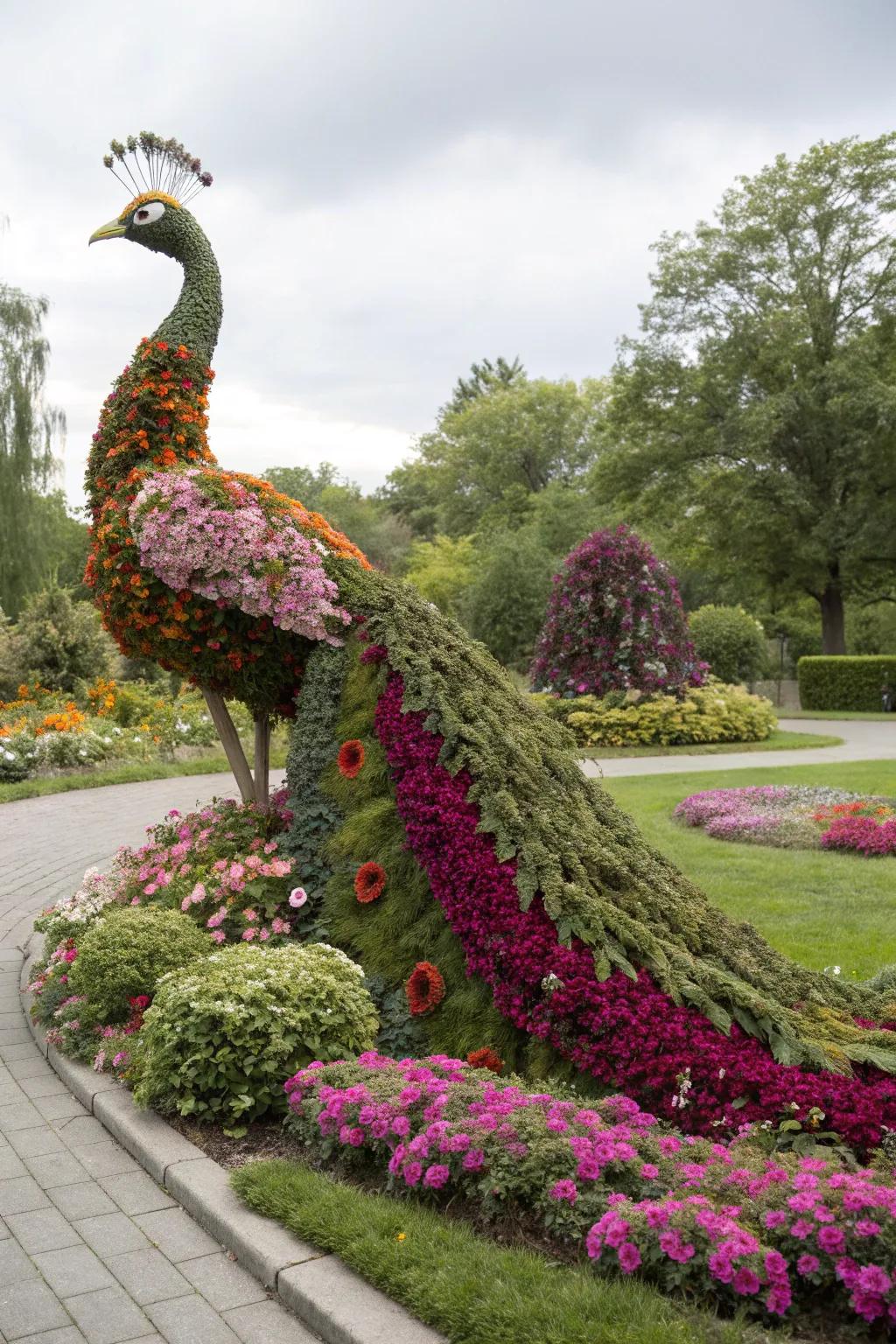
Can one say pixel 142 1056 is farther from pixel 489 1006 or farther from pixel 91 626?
pixel 91 626

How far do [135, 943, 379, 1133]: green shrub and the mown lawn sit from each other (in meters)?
2.79

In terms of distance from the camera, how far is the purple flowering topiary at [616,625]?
1794 centimetres

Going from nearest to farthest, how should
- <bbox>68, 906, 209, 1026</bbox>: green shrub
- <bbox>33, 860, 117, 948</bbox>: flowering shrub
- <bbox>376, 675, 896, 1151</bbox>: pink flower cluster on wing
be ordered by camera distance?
<bbox>376, 675, 896, 1151</bbox>: pink flower cluster on wing, <bbox>68, 906, 209, 1026</bbox>: green shrub, <bbox>33, 860, 117, 948</bbox>: flowering shrub

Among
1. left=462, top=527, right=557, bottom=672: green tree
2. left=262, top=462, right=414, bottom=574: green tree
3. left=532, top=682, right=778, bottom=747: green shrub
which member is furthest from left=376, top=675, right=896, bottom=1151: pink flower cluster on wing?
left=262, top=462, right=414, bottom=574: green tree

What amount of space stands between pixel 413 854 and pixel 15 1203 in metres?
1.89

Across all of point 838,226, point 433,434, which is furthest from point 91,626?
point 433,434

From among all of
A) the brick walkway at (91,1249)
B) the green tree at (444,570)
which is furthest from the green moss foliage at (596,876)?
the green tree at (444,570)

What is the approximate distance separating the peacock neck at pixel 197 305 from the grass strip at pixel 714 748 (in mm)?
10416

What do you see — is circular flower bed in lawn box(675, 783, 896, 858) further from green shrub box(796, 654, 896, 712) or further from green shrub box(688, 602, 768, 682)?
green shrub box(796, 654, 896, 712)

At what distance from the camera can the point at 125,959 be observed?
475 centimetres

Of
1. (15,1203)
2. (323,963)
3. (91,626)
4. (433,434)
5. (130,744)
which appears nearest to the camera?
(15,1203)

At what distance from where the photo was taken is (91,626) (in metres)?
19.2

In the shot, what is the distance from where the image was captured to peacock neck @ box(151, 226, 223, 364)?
20.3 feet

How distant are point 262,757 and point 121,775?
26.7 ft
